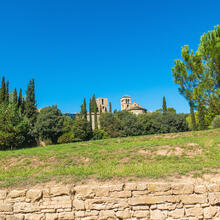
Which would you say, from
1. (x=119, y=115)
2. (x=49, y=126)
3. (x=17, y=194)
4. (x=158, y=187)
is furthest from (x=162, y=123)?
(x=17, y=194)

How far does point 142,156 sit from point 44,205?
20.0 ft

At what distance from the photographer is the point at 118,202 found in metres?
5.39

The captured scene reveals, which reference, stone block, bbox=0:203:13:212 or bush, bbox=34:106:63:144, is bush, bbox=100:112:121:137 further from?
stone block, bbox=0:203:13:212

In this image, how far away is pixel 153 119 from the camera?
43.3m

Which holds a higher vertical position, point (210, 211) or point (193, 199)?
point (193, 199)

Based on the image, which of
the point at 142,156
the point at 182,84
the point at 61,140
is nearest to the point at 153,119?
the point at 61,140

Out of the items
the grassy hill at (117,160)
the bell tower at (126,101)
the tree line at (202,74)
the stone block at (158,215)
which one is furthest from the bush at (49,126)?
the bell tower at (126,101)

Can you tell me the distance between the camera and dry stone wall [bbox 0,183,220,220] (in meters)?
5.28

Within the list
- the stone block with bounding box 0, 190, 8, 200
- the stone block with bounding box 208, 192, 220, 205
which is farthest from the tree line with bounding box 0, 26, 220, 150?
the stone block with bounding box 0, 190, 8, 200

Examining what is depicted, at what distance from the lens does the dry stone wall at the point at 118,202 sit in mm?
5277

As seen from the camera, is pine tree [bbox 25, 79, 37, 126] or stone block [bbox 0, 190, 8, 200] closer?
stone block [bbox 0, 190, 8, 200]

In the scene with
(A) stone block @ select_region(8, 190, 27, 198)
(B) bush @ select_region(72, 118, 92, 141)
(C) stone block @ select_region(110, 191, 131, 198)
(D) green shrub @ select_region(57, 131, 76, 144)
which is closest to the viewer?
(C) stone block @ select_region(110, 191, 131, 198)

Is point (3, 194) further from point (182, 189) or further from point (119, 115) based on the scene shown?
point (119, 115)

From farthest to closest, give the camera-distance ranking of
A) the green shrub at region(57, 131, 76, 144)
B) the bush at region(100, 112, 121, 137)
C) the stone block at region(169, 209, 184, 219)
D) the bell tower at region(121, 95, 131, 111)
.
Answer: the bell tower at region(121, 95, 131, 111) < the bush at region(100, 112, 121, 137) < the green shrub at region(57, 131, 76, 144) < the stone block at region(169, 209, 184, 219)
